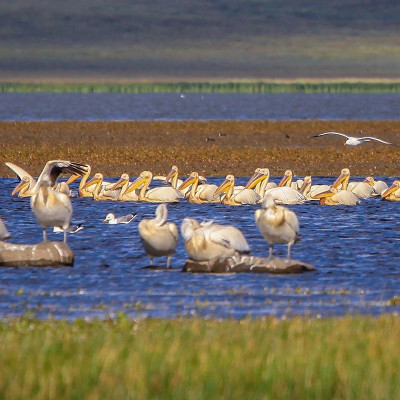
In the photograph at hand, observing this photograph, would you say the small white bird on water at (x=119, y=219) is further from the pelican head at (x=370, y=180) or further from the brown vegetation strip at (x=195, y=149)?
the brown vegetation strip at (x=195, y=149)

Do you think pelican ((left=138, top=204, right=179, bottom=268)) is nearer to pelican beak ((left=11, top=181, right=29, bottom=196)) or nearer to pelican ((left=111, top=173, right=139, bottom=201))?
pelican ((left=111, top=173, right=139, bottom=201))

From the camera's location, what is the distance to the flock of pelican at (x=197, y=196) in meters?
15.2

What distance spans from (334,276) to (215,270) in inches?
64.6

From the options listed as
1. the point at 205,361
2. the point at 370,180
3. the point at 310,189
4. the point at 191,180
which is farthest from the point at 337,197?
the point at 205,361

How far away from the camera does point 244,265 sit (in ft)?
50.4

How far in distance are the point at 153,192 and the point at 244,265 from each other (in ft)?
35.4

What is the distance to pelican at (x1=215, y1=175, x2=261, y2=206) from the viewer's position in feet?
82.0

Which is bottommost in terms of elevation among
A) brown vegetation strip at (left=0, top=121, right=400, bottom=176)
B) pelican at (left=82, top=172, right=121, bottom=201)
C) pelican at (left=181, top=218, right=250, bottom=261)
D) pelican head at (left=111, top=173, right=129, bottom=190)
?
brown vegetation strip at (left=0, top=121, right=400, bottom=176)

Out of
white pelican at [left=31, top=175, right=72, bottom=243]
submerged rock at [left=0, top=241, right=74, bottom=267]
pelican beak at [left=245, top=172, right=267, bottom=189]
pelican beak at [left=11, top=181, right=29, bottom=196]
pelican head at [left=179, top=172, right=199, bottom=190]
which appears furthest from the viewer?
pelican head at [left=179, top=172, right=199, bottom=190]

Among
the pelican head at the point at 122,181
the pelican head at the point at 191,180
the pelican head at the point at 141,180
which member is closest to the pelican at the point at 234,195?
the pelican head at the point at 191,180

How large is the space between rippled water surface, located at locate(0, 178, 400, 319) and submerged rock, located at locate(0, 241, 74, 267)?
0.16 m

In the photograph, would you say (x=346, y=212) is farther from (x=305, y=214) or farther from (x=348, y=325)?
(x=348, y=325)

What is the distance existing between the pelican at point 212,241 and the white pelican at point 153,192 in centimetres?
1038

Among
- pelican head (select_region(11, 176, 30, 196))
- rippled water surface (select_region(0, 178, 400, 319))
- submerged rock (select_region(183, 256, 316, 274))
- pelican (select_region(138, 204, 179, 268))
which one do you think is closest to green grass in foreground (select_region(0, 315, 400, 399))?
rippled water surface (select_region(0, 178, 400, 319))
